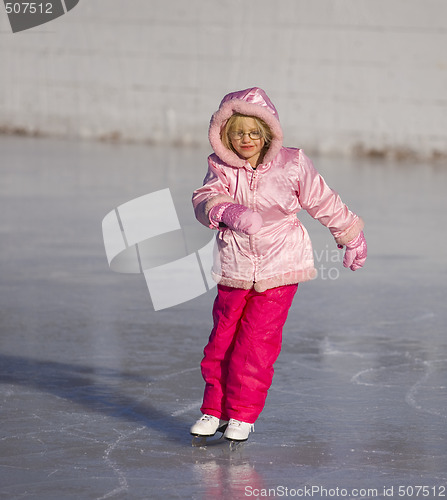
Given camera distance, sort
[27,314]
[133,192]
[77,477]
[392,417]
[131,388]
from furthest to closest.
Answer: [133,192]
[27,314]
[131,388]
[392,417]
[77,477]

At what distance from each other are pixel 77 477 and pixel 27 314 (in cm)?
218

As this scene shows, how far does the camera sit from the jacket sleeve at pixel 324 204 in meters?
3.27

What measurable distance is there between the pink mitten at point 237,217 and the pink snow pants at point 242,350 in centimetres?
25

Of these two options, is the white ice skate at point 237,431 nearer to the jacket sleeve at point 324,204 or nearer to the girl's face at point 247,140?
the jacket sleeve at point 324,204

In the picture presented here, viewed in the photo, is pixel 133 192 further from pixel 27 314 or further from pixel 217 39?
pixel 217 39

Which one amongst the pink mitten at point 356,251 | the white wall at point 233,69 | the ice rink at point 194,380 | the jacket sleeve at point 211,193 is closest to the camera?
the ice rink at point 194,380

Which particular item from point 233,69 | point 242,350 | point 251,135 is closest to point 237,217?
point 251,135

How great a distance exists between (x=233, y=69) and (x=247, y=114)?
1146 cm

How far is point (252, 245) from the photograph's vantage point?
3.27 m

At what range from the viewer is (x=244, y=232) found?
10.2ft

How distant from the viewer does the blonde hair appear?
326cm

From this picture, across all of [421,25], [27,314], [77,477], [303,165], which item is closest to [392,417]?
[303,165]

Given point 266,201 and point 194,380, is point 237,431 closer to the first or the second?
point 266,201

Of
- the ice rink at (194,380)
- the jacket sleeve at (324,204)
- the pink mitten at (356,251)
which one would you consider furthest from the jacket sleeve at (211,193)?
the ice rink at (194,380)
